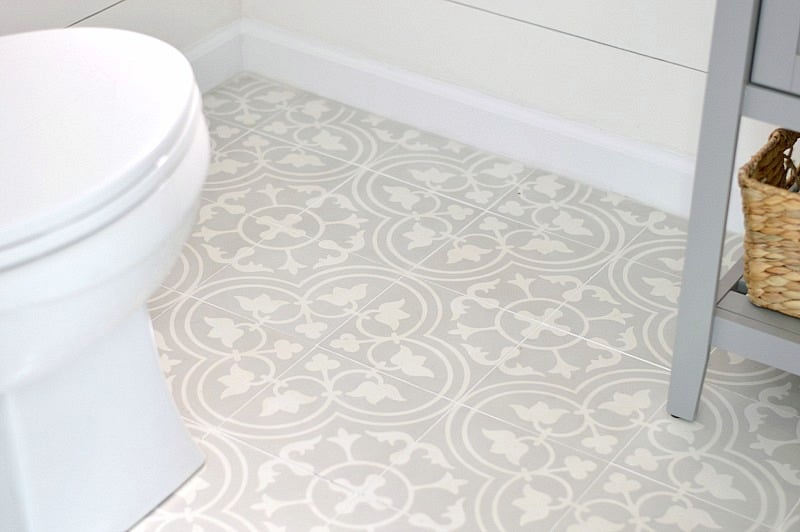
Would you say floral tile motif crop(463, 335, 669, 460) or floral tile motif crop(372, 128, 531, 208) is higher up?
floral tile motif crop(372, 128, 531, 208)

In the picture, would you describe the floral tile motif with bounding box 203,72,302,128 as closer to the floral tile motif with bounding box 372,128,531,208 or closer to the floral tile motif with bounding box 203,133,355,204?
the floral tile motif with bounding box 203,133,355,204

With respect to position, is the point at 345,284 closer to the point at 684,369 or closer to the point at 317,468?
the point at 317,468

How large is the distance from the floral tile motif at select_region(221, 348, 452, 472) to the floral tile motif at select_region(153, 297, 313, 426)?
0.02 m

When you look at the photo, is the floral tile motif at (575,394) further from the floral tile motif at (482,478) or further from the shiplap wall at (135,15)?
the shiplap wall at (135,15)

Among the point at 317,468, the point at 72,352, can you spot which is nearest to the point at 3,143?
the point at 72,352

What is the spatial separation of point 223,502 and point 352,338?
33 centimetres

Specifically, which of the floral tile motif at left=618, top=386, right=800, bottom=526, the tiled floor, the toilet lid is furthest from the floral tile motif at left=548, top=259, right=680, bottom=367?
the toilet lid

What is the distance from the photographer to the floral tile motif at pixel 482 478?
1.36m

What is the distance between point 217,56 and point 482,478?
3.54ft

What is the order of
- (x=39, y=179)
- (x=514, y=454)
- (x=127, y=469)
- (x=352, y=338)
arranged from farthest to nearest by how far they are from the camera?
(x=352, y=338), (x=514, y=454), (x=127, y=469), (x=39, y=179)

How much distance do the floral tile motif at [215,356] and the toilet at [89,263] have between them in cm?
12

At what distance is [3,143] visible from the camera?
3.73ft

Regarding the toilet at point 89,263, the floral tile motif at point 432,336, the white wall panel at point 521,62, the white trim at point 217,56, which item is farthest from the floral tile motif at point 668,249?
the white trim at point 217,56

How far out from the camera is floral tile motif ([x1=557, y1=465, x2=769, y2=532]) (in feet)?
4.42
